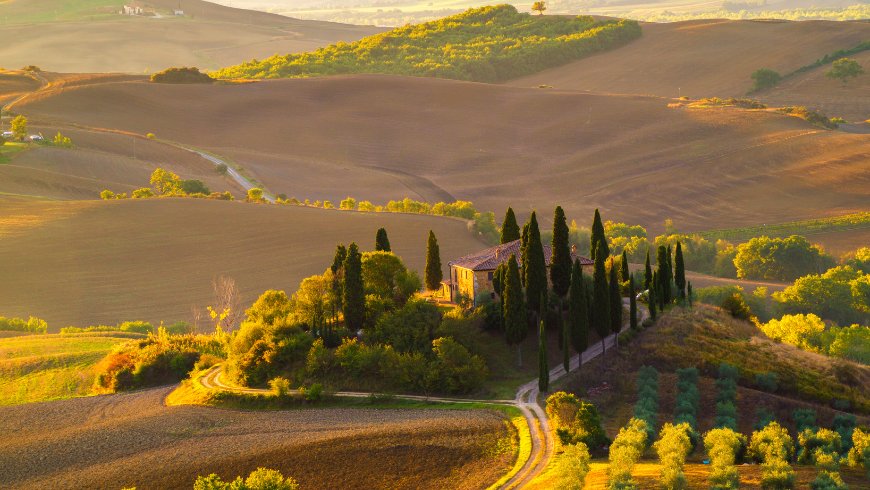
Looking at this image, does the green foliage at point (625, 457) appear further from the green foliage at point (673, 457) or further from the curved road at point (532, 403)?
the curved road at point (532, 403)

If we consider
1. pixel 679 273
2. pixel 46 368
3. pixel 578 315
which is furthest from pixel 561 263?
pixel 46 368

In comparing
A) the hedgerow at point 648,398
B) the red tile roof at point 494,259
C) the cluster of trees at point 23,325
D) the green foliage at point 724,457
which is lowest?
the cluster of trees at point 23,325

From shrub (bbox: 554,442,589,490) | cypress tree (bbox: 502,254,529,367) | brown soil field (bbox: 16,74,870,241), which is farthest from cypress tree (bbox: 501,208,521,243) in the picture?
brown soil field (bbox: 16,74,870,241)

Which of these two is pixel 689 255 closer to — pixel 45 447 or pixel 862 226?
pixel 862 226

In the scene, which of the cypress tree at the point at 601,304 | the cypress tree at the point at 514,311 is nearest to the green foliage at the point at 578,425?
the cypress tree at the point at 514,311

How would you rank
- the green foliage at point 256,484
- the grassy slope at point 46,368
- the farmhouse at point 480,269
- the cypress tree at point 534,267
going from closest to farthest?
the green foliage at point 256,484, the grassy slope at point 46,368, the cypress tree at point 534,267, the farmhouse at point 480,269

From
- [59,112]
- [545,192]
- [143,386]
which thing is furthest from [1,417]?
[59,112]

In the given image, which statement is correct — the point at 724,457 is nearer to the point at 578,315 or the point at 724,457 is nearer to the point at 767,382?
the point at 767,382
